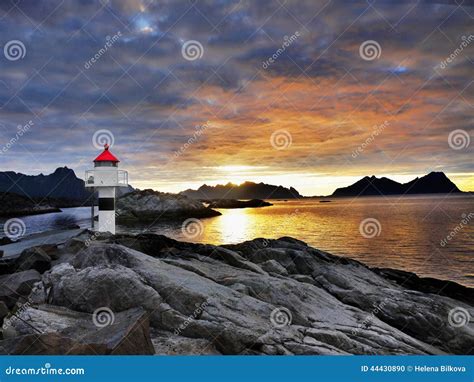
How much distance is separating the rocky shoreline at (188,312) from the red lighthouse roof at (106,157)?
5.77 metres

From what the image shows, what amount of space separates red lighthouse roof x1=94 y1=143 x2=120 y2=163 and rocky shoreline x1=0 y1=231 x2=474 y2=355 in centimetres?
577

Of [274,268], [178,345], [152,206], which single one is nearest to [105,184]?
[274,268]

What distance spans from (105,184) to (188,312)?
11.8 m

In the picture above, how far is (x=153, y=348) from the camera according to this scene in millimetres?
8070

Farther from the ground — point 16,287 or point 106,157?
point 106,157

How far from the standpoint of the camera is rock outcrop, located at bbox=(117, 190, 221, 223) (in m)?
82.7

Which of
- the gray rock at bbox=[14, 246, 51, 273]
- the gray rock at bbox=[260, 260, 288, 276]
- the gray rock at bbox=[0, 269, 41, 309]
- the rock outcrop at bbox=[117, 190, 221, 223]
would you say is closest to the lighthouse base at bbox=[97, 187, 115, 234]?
the gray rock at bbox=[14, 246, 51, 273]

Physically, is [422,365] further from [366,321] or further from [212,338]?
[212,338]

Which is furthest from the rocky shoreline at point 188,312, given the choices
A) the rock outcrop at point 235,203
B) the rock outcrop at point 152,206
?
the rock outcrop at point 235,203

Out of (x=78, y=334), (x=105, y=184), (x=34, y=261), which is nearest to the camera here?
(x=78, y=334)

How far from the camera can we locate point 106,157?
19641 mm

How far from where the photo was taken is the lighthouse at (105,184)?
63.3 ft

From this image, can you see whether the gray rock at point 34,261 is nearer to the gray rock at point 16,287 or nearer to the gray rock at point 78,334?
the gray rock at point 16,287

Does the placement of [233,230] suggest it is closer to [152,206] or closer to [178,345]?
[152,206]
